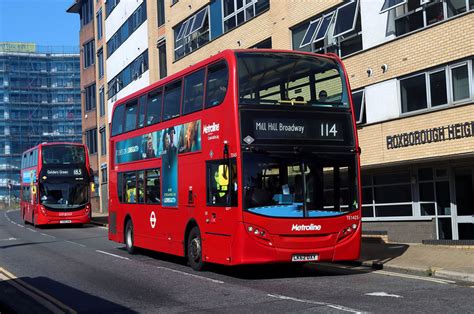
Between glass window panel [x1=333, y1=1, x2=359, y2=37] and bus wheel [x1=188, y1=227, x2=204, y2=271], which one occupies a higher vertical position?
glass window panel [x1=333, y1=1, x2=359, y2=37]

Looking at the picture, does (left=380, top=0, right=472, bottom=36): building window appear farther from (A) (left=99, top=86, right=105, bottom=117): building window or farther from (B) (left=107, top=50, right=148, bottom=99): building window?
(A) (left=99, top=86, right=105, bottom=117): building window

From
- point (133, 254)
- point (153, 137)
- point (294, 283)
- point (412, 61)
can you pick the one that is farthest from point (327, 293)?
point (412, 61)

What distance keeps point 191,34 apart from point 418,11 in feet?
51.9

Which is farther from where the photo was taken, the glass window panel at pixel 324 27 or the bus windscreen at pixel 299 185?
the glass window panel at pixel 324 27

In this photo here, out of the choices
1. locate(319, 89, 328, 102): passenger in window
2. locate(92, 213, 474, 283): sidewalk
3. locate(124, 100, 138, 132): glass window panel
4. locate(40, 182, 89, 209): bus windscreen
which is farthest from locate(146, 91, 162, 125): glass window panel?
locate(40, 182, 89, 209): bus windscreen

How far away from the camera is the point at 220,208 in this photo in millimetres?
11586

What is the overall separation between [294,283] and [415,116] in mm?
7996

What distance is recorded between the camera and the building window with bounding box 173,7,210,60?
29484mm

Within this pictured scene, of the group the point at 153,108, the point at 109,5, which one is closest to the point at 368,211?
the point at 153,108

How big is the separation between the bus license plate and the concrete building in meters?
6.12

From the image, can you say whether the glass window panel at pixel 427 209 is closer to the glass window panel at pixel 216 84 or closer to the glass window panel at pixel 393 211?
the glass window panel at pixel 393 211

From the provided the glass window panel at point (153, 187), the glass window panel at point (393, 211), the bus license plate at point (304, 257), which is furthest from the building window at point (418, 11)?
the bus license plate at point (304, 257)

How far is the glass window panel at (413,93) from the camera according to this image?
16.9m

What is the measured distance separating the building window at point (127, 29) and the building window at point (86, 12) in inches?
295
